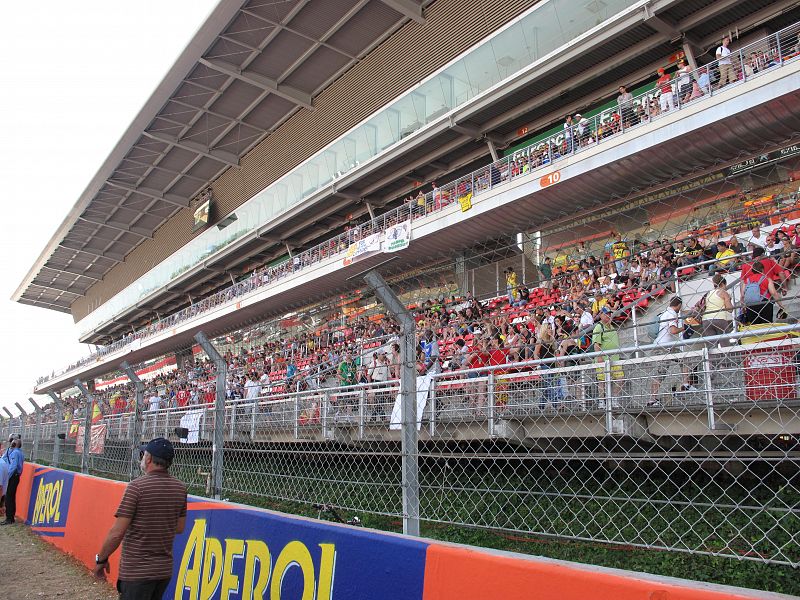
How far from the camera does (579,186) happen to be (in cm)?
1391

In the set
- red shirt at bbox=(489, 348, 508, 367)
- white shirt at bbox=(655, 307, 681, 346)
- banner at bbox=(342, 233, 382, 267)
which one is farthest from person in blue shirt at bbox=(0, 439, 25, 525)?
banner at bbox=(342, 233, 382, 267)

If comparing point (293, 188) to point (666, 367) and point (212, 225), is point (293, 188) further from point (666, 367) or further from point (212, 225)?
point (666, 367)

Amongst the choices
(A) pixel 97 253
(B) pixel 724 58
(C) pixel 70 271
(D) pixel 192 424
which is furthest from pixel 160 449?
(C) pixel 70 271

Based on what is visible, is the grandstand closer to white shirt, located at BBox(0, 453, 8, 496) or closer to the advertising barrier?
the advertising barrier

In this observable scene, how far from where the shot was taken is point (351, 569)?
10.1ft

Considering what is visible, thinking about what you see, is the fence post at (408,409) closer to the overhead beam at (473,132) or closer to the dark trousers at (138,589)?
the dark trousers at (138,589)

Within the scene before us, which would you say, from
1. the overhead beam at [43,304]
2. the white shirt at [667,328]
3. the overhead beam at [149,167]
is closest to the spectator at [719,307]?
the white shirt at [667,328]

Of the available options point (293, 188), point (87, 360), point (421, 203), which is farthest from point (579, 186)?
point (87, 360)

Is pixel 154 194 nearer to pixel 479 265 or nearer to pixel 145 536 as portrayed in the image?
pixel 479 265

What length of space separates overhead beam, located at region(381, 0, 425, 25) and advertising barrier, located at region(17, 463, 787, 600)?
18572 mm

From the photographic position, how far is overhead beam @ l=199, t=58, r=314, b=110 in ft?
81.4

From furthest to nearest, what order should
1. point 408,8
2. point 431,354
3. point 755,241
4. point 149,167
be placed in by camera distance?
point 149,167, point 408,8, point 755,241, point 431,354

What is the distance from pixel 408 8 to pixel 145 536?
67.1 ft

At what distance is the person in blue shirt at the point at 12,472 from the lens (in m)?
9.96
